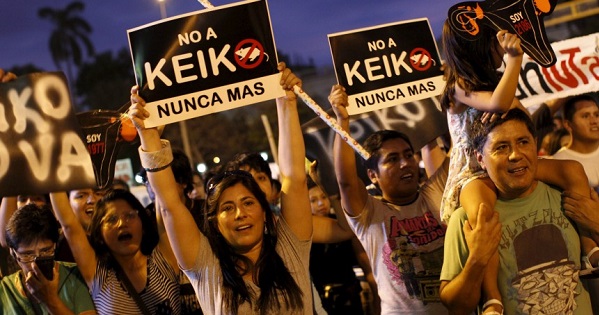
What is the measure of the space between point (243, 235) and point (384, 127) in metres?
3.53

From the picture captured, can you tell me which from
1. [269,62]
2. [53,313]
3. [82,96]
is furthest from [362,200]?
[82,96]

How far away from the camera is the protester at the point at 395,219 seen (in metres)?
5.42

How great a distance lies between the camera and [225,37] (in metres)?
5.02

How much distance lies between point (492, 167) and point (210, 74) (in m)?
1.65

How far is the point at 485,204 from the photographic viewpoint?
408 cm

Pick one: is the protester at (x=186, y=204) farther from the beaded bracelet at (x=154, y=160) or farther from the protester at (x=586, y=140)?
the protester at (x=586, y=140)

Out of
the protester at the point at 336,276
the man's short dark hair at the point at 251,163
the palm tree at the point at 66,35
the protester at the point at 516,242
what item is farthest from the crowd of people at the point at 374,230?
the palm tree at the point at 66,35

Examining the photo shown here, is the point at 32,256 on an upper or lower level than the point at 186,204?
lower

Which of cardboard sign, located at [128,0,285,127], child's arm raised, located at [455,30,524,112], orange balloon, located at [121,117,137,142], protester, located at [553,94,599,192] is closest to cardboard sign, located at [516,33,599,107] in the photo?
protester, located at [553,94,599,192]

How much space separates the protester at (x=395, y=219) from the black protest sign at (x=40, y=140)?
5.16ft

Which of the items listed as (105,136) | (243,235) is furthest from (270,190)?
(243,235)

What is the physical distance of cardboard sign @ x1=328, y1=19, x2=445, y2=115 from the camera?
242 inches

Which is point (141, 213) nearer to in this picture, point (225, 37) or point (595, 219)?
point (225, 37)

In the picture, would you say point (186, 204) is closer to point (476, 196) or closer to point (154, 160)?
point (154, 160)
